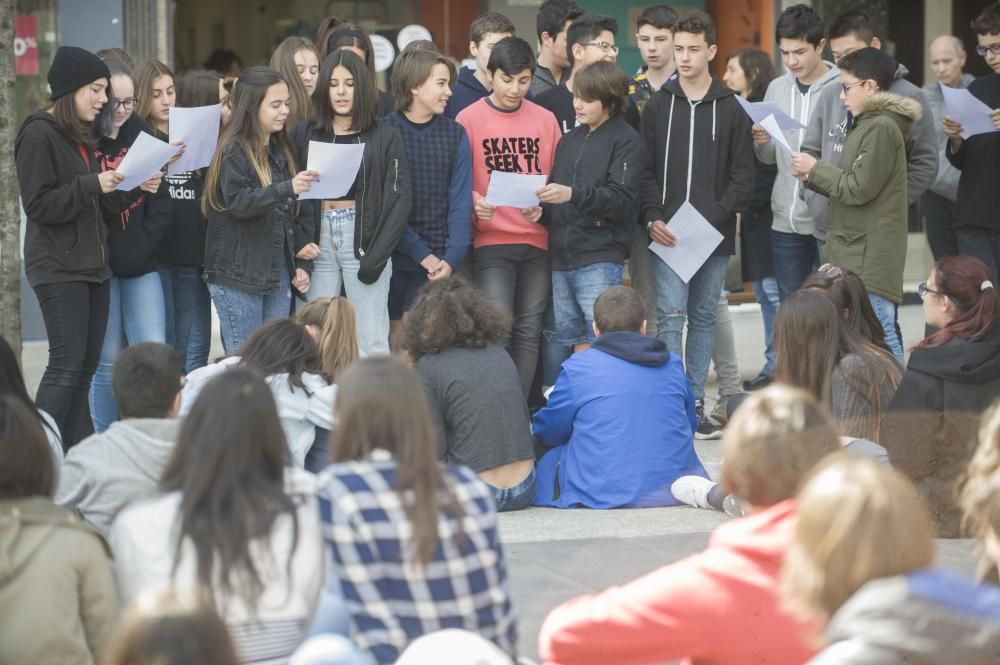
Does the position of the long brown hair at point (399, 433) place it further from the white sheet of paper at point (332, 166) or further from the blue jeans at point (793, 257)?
the blue jeans at point (793, 257)

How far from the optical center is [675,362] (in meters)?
6.34

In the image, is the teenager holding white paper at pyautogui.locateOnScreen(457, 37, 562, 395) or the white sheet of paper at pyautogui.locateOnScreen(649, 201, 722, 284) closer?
the teenager holding white paper at pyautogui.locateOnScreen(457, 37, 562, 395)

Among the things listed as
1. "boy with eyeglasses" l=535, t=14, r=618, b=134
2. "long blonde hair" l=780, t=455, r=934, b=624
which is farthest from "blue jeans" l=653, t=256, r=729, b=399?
"long blonde hair" l=780, t=455, r=934, b=624

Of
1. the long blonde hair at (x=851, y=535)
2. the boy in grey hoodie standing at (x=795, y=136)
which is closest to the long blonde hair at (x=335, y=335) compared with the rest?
the boy in grey hoodie standing at (x=795, y=136)

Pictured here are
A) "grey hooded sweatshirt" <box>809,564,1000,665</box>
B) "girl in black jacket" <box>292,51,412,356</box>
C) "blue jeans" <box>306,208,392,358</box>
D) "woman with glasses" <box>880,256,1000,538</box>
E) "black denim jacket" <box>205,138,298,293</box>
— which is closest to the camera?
"grey hooded sweatshirt" <box>809,564,1000,665</box>

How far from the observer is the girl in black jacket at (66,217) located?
248 inches

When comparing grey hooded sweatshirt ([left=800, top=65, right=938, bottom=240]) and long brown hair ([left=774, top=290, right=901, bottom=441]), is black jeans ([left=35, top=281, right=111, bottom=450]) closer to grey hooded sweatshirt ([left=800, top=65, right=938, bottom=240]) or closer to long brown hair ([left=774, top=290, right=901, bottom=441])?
long brown hair ([left=774, top=290, right=901, bottom=441])

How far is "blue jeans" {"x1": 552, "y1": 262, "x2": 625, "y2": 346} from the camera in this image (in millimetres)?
7312

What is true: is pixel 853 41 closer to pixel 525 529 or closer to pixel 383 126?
pixel 383 126

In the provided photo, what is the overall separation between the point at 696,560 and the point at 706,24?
4.91 metres

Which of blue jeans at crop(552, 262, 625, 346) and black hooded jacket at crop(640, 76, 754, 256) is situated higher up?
black hooded jacket at crop(640, 76, 754, 256)

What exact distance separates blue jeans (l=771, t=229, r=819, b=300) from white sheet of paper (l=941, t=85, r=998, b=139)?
3.55ft

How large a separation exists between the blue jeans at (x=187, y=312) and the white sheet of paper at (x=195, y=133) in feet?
2.17

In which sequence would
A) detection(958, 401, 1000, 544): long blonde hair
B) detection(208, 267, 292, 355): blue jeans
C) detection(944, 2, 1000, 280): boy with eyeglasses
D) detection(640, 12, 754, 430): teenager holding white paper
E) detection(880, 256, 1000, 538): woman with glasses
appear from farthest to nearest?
1. detection(944, 2, 1000, 280): boy with eyeglasses
2. detection(640, 12, 754, 430): teenager holding white paper
3. detection(208, 267, 292, 355): blue jeans
4. detection(880, 256, 1000, 538): woman with glasses
5. detection(958, 401, 1000, 544): long blonde hair
